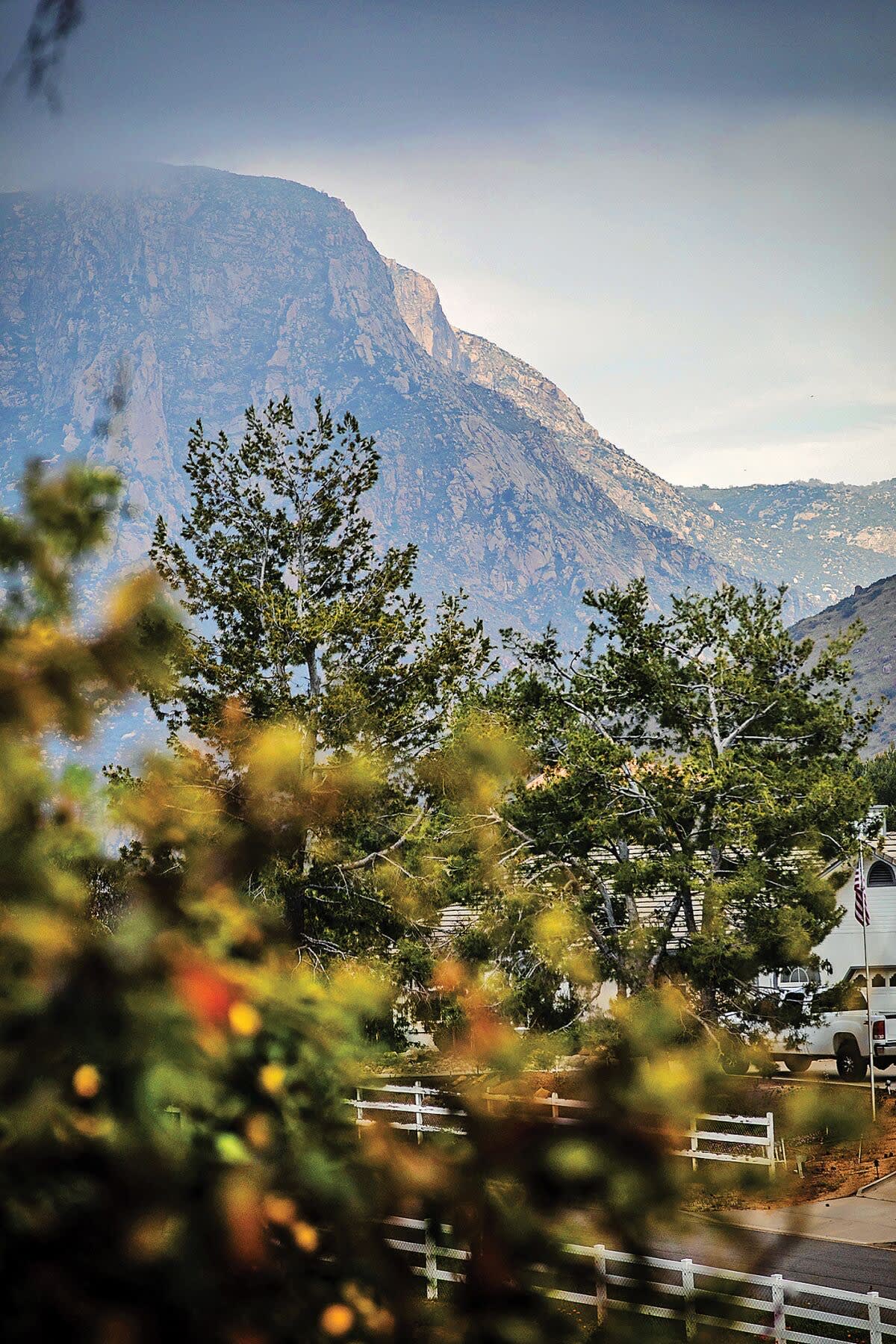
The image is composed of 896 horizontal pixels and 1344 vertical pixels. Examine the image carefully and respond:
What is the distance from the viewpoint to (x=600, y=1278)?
125 cm

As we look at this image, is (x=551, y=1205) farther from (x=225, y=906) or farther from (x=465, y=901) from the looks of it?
(x=465, y=901)

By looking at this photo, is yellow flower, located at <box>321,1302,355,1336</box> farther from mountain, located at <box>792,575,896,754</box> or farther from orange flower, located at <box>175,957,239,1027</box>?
mountain, located at <box>792,575,896,754</box>

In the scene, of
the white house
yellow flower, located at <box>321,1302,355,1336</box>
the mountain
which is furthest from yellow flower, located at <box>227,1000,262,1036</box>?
the mountain

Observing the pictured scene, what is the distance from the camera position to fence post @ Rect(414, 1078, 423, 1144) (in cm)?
134

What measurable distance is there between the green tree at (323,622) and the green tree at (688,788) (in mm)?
1406

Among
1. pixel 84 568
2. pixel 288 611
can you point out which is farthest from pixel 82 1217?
pixel 288 611

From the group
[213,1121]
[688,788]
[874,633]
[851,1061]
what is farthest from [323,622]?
[874,633]

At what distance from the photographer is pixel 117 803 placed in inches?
58.7

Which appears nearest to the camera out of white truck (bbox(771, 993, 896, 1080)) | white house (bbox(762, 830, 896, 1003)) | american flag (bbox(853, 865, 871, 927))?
american flag (bbox(853, 865, 871, 927))

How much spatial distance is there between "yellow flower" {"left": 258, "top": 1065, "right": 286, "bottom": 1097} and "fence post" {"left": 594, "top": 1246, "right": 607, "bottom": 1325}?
0.34m

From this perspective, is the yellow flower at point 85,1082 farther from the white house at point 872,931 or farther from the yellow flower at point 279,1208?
the white house at point 872,931

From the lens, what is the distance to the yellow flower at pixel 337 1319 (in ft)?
3.76

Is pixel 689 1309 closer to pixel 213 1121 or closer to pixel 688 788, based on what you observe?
pixel 213 1121

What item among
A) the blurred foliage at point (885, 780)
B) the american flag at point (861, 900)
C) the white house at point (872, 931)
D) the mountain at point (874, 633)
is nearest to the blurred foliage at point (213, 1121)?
the american flag at point (861, 900)
